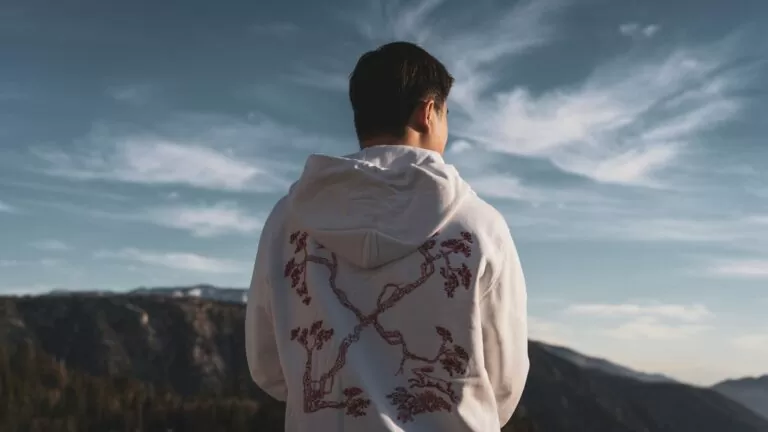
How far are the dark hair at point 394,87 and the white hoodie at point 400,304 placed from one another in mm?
107

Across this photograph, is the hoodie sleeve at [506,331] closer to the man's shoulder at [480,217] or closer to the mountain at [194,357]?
the man's shoulder at [480,217]

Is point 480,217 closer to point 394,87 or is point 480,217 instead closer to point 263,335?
point 394,87

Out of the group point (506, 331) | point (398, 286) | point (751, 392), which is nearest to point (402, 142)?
point (398, 286)

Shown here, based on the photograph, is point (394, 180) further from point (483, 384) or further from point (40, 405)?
point (40, 405)

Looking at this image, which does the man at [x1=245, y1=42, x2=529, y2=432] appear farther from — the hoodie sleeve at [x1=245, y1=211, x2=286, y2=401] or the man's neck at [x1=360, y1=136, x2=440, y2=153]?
the hoodie sleeve at [x1=245, y1=211, x2=286, y2=401]

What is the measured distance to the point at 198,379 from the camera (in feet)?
245

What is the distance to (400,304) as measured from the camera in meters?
2.29

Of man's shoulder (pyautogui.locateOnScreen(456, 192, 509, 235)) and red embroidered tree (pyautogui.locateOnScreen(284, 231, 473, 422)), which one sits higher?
man's shoulder (pyautogui.locateOnScreen(456, 192, 509, 235))

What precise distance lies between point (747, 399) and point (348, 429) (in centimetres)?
12232

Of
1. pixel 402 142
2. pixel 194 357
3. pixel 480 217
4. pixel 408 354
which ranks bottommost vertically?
pixel 408 354

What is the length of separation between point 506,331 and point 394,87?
2.29ft

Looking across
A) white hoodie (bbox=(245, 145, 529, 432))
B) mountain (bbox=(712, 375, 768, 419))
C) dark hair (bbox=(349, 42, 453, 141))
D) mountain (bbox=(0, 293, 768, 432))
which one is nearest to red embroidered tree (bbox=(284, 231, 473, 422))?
white hoodie (bbox=(245, 145, 529, 432))

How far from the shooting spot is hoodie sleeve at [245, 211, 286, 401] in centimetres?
261

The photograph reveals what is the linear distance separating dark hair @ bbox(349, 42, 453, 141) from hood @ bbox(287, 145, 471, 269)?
0.33ft
